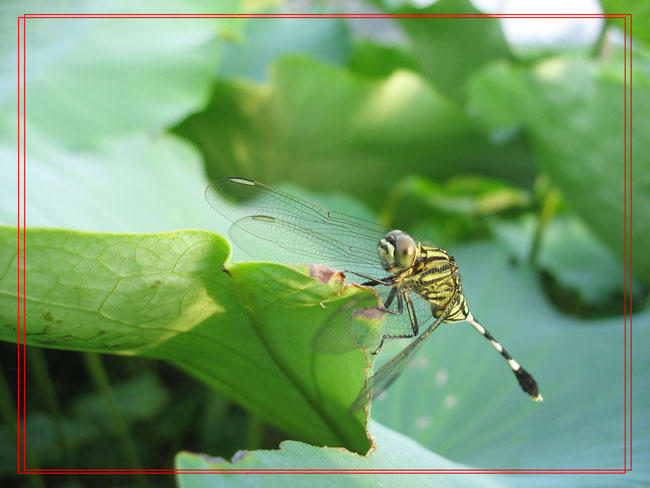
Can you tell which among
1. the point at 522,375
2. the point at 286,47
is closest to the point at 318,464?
the point at 522,375

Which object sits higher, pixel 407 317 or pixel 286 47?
pixel 286 47

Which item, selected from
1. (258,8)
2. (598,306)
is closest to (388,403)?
(598,306)

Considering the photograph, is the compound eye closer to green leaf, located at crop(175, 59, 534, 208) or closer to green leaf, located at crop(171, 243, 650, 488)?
green leaf, located at crop(171, 243, 650, 488)

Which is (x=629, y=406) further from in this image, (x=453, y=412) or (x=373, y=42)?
(x=373, y=42)

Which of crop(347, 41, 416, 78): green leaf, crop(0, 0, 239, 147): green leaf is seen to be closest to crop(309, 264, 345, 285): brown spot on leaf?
crop(0, 0, 239, 147): green leaf

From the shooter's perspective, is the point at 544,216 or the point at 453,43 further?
the point at 453,43

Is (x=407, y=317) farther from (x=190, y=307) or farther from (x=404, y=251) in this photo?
(x=190, y=307)
